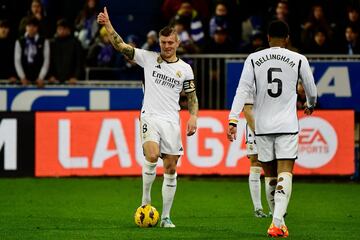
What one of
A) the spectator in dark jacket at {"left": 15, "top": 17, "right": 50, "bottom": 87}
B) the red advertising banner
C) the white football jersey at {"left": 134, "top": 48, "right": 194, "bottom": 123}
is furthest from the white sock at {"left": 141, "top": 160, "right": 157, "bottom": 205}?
the spectator in dark jacket at {"left": 15, "top": 17, "right": 50, "bottom": 87}

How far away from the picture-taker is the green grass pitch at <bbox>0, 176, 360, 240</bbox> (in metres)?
13.0

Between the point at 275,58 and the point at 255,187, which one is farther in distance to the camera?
the point at 255,187

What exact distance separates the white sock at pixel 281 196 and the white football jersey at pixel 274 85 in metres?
0.50

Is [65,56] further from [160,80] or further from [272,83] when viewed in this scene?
[272,83]

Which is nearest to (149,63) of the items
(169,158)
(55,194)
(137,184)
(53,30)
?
(169,158)

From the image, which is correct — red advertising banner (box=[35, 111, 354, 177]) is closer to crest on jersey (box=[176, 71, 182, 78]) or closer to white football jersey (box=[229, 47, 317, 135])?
crest on jersey (box=[176, 71, 182, 78])

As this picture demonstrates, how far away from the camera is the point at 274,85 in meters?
12.4

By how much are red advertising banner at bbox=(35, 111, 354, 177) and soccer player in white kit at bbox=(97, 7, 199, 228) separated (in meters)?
7.75

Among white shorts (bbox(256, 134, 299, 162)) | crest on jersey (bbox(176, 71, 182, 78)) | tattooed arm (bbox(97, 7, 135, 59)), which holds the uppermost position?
tattooed arm (bbox(97, 7, 135, 59))

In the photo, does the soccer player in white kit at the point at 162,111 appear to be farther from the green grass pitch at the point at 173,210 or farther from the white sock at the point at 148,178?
the green grass pitch at the point at 173,210

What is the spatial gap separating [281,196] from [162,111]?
2245 mm

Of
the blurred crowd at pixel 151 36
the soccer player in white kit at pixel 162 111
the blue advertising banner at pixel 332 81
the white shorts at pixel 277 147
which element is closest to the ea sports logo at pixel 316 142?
the blue advertising banner at pixel 332 81

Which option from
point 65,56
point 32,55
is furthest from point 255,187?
point 32,55

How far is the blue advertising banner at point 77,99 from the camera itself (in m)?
22.5
